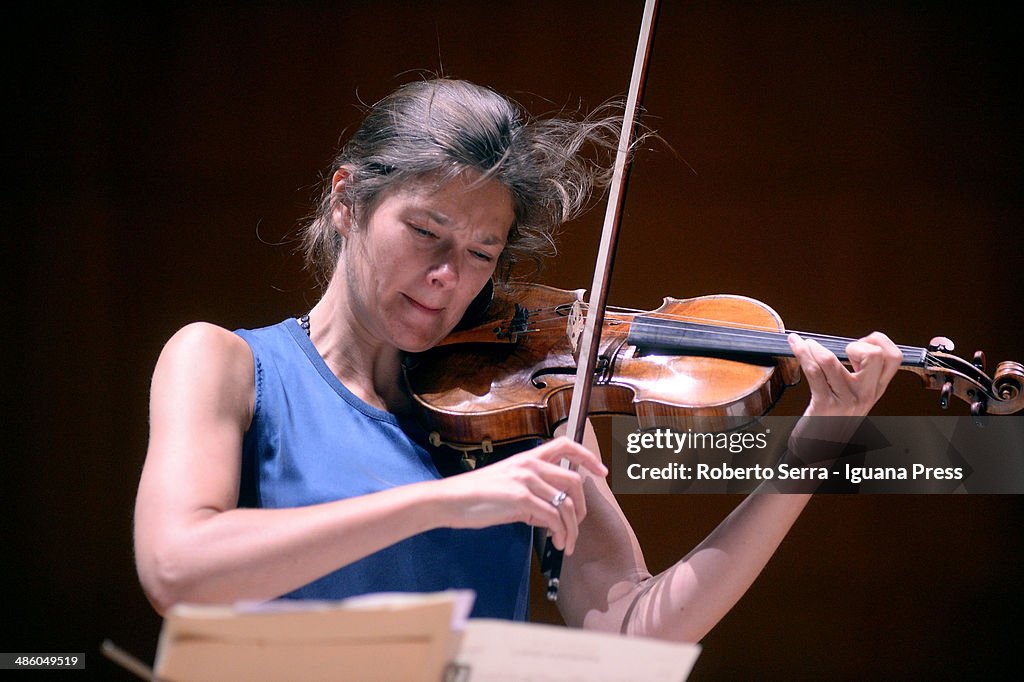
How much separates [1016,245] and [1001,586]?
25.2 inches

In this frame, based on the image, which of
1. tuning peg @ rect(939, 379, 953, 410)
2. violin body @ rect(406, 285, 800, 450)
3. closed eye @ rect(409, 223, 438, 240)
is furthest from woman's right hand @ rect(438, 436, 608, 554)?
tuning peg @ rect(939, 379, 953, 410)

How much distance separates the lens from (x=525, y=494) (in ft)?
2.85

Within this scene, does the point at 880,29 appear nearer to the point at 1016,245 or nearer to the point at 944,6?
the point at 944,6

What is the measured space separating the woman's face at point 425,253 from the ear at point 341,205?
1.1 inches

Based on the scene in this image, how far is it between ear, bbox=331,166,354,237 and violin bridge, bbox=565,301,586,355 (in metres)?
0.30

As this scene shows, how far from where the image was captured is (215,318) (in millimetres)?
1986

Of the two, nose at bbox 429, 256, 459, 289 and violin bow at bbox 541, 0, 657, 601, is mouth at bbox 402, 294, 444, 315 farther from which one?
violin bow at bbox 541, 0, 657, 601

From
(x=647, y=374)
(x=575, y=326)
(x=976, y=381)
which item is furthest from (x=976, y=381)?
(x=575, y=326)

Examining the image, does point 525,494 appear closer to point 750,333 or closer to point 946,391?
point 750,333

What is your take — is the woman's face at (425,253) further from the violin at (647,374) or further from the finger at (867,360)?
the finger at (867,360)

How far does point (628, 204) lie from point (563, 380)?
858 mm

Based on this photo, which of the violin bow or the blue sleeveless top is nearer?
the violin bow

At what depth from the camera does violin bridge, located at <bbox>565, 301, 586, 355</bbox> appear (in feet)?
4.24

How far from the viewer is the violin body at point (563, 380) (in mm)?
1158
